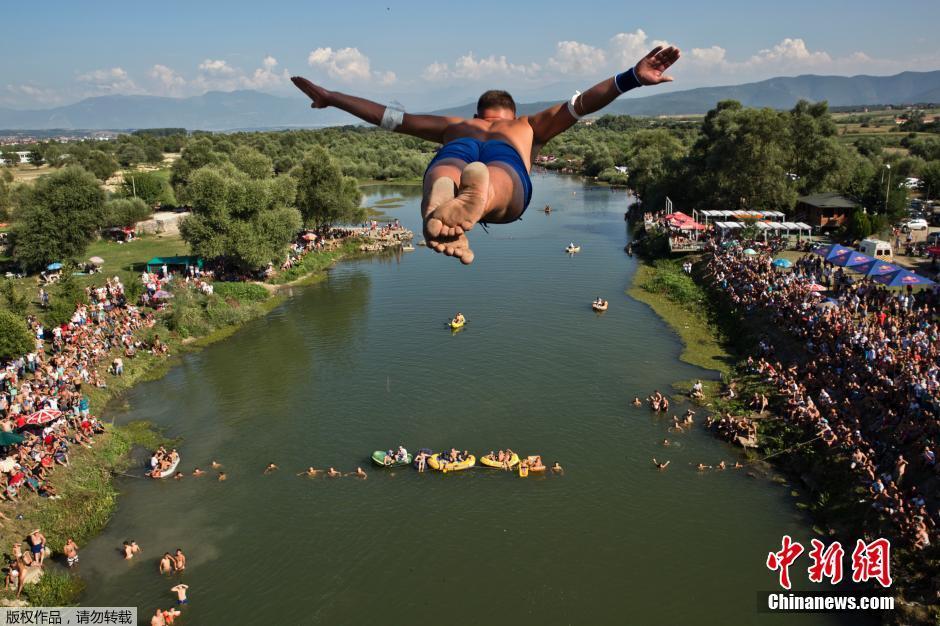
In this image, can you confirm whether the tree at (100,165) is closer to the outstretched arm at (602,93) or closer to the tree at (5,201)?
the tree at (5,201)

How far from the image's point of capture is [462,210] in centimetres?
421

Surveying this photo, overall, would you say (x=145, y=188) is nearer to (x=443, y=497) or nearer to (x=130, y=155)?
(x=130, y=155)

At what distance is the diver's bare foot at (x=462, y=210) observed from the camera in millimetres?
4180

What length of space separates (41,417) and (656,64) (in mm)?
22100

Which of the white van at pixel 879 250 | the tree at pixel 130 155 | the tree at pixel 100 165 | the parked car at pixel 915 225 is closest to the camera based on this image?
the white van at pixel 879 250

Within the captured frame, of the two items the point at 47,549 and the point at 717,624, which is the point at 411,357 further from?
the point at 717,624

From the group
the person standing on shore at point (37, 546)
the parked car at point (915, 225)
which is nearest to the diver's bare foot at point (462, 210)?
the person standing on shore at point (37, 546)

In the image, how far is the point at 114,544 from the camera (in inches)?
706

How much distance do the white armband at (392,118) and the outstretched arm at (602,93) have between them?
1.25 metres

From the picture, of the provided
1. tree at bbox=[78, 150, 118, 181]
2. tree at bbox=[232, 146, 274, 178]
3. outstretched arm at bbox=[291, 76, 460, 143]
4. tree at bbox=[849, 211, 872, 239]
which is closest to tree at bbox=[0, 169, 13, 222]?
tree at bbox=[232, 146, 274, 178]

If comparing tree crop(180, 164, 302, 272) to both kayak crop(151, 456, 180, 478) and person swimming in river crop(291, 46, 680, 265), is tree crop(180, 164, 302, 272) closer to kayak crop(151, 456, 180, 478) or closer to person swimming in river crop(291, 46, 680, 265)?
kayak crop(151, 456, 180, 478)

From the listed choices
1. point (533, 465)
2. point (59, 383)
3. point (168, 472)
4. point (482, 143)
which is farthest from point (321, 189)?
point (482, 143)

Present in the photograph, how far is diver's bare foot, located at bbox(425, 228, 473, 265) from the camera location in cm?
425

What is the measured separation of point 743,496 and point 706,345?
13602mm
